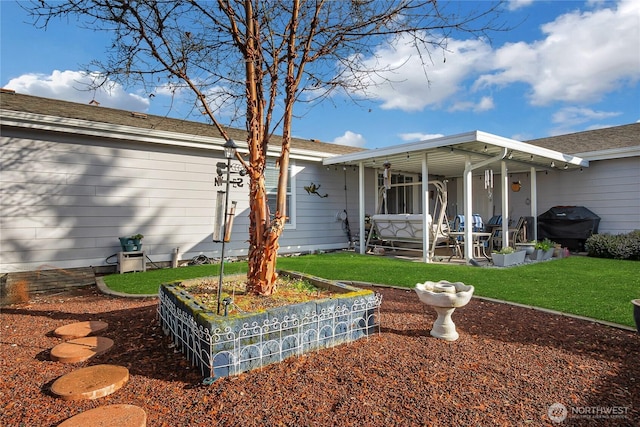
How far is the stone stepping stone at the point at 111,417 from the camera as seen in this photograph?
6.51 ft

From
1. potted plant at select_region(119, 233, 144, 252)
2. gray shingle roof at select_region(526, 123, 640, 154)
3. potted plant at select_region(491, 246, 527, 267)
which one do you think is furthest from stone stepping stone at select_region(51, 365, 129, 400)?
gray shingle roof at select_region(526, 123, 640, 154)

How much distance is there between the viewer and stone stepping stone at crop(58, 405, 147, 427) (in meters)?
1.99

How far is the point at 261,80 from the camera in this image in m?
4.13

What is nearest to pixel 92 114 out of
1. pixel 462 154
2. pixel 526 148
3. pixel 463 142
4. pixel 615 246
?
pixel 463 142

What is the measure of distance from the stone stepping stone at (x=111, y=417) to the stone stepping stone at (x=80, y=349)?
1.09 meters

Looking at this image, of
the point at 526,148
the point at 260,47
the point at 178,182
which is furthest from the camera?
the point at 178,182

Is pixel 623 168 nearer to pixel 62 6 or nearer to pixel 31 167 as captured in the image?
pixel 62 6

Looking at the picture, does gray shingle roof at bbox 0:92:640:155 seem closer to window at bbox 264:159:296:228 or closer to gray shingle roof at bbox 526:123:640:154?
gray shingle roof at bbox 526:123:640:154

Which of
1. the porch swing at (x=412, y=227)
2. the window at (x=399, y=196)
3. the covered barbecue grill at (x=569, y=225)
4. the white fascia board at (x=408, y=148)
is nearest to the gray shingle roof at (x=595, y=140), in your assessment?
the covered barbecue grill at (x=569, y=225)

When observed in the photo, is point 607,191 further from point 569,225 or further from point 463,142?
point 463,142

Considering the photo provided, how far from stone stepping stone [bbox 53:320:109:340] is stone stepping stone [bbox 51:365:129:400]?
105 cm

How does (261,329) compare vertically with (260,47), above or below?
below

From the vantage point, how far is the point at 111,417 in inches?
80.7

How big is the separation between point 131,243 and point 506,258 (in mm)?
8024
